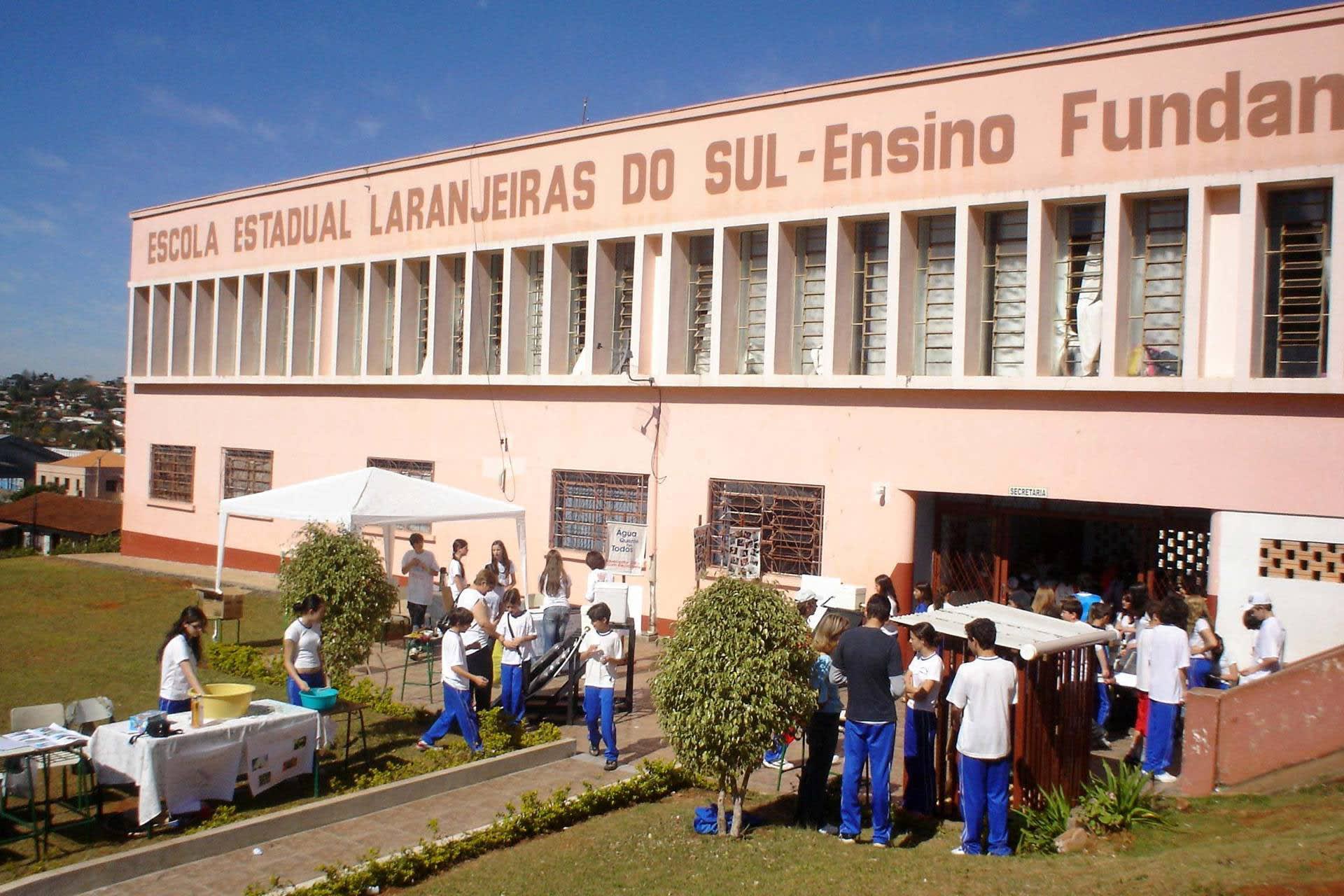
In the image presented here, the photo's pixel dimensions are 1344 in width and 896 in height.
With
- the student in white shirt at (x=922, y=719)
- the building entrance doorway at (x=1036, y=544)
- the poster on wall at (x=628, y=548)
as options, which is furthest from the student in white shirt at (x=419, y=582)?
the student in white shirt at (x=922, y=719)

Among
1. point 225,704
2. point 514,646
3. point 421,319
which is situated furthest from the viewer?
point 421,319

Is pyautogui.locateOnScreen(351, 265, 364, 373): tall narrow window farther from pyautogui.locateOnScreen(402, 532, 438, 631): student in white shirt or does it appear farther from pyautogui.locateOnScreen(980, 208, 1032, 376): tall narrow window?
pyautogui.locateOnScreen(980, 208, 1032, 376): tall narrow window

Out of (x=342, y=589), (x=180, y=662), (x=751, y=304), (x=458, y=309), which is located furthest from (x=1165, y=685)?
(x=458, y=309)

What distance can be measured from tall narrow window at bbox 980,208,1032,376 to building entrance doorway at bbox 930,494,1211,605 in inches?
73.9

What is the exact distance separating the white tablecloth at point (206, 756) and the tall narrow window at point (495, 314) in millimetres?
11332

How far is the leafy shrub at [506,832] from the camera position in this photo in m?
7.05

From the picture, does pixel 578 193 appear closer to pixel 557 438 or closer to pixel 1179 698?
pixel 557 438

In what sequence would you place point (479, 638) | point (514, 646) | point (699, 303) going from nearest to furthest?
point (514, 646), point (479, 638), point (699, 303)

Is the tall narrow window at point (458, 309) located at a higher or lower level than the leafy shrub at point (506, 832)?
higher

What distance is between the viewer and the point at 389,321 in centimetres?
2189

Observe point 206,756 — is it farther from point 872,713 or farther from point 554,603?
point 554,603

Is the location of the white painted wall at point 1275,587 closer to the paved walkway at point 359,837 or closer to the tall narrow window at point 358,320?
the paved walkway at point 359,837

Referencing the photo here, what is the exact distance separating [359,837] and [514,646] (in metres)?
2.69

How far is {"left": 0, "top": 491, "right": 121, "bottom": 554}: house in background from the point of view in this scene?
2962 cm
